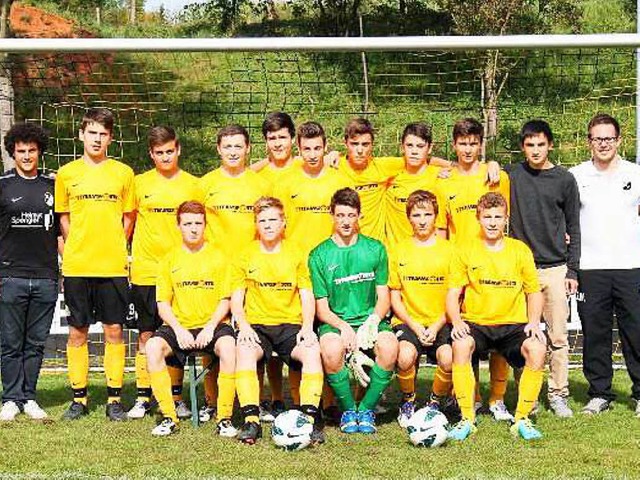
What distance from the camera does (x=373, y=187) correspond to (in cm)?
682

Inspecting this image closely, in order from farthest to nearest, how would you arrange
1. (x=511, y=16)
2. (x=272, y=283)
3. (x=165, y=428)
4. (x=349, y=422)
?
(x=511, y=16), (x=272, y=283), (x=349, y=422), (x=165, y=428)

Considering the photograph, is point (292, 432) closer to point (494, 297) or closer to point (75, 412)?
point (494, 297)

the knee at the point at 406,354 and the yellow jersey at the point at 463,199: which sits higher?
the yellow jersey at the point at 463,199

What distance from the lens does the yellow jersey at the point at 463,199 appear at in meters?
6.53

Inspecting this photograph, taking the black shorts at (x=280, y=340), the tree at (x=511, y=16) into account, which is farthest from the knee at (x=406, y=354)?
the tree at (x=511, y=16)

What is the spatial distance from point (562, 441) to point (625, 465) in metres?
0.60

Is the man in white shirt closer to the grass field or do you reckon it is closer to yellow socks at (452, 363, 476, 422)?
the grass field

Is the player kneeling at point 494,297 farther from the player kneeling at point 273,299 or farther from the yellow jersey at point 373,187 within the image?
the player kneeling at point 273,299

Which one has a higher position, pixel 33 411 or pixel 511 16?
pixel 511 16

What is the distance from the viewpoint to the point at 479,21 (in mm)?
20500

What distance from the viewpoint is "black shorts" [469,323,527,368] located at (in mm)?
6180

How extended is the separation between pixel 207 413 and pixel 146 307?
0.81m

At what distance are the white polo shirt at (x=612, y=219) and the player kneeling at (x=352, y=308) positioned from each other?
1.44 metres

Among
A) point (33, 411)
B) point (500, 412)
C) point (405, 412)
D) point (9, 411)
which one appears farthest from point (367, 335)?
point (9, 411)
